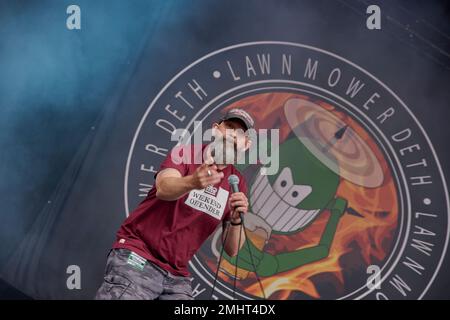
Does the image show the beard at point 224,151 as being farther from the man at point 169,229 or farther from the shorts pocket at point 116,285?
the shorts pocket at point 116,285

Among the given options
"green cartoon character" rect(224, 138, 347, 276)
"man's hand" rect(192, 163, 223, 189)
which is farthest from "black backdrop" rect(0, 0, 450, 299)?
"man's hand" rect(192, 163, 223, 189)

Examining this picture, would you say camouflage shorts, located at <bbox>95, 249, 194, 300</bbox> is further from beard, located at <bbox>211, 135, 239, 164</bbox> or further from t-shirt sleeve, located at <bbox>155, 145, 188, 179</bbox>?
beard, located at <bbox>211, 135, 239, 164</bbox>

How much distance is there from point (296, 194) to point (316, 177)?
0.51 ft

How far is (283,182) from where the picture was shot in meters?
4.19

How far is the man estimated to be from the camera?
2895 mm

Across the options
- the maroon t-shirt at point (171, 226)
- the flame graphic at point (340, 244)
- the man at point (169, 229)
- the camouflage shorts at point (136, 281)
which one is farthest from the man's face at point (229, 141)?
the flame graphic at point (340, 244)

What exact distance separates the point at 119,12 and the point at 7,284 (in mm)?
1708

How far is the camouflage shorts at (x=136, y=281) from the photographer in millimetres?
2873

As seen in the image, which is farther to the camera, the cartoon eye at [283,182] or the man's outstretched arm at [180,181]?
the cartoon eye at [283,182]

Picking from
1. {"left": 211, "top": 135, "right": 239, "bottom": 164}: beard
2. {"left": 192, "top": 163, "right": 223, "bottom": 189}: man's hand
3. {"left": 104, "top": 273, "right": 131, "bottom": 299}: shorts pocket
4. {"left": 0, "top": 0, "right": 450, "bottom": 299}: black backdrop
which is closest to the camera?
{"left": 192, "top": 163, "right": 223, "bottom": 189}: man's hand

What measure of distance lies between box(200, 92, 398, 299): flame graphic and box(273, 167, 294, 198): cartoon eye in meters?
0.22

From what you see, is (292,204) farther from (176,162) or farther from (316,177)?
(176,162)
